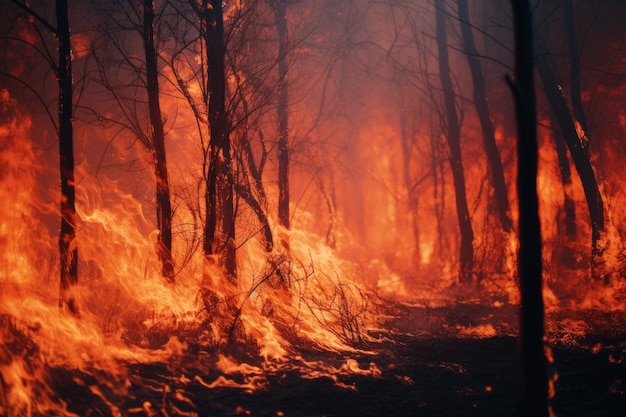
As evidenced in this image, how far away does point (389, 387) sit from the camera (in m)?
8.09

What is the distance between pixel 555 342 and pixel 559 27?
1388 centimetres

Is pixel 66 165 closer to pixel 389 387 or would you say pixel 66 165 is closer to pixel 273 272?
pixel 273 272

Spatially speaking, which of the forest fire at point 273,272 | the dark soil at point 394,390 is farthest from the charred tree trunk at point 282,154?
the dark soil at point 394,390

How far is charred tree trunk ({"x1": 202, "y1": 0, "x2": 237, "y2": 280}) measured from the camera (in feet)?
36.5

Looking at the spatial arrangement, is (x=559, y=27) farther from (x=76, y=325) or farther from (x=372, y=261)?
(x=76, y=325)

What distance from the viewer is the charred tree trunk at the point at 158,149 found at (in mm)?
11398

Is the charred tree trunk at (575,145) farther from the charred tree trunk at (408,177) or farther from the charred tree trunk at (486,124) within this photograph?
the charred tree trunk at (408,177)

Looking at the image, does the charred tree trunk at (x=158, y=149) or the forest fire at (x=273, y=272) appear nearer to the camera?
the forest fire at (x=273, y=272)

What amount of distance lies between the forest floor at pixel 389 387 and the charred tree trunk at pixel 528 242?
67.3 inches

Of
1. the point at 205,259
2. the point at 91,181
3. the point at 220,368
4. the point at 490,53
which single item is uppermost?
the point at 490,53

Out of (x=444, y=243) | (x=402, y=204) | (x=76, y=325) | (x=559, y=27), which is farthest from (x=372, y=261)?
(x=76, y=325)

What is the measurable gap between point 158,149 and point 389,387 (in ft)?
21.4

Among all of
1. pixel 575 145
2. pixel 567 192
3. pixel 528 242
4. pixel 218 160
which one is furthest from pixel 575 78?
pixel 528 242

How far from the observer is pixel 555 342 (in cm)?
997
